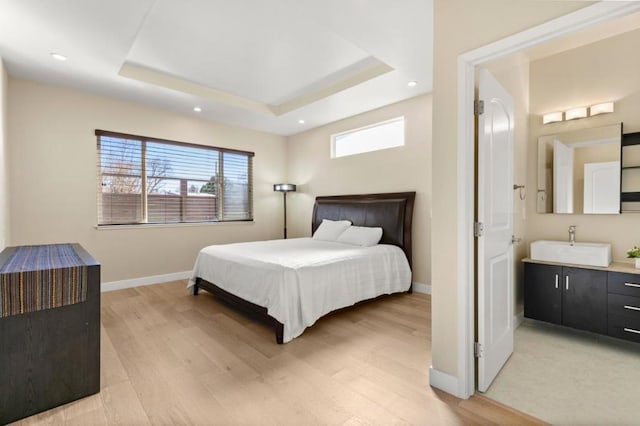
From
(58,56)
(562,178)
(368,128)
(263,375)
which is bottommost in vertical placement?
(263,375)

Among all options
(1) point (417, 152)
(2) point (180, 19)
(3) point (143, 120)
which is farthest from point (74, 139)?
(1) point (417, 152)

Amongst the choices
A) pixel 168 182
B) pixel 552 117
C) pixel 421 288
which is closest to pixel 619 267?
pixel 552 117

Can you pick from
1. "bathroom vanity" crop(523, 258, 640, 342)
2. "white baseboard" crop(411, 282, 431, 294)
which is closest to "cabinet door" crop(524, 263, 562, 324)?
"bathroom vanity" crop(523, 258, 640, 342)

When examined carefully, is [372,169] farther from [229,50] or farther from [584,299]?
[584,299]

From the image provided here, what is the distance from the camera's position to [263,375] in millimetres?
2072

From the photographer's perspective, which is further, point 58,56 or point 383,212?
point 383,212

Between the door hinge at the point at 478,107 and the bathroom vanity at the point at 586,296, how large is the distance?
5.90 feet

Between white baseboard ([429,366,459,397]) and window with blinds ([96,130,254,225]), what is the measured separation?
4313mm

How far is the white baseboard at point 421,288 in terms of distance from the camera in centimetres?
404

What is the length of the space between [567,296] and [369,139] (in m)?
3.27

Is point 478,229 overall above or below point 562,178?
below

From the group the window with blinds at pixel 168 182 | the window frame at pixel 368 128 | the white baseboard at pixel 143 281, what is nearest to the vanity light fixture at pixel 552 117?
the window frame at pixel 368 128

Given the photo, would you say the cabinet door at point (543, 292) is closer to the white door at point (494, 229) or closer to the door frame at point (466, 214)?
the white door at point (494, 229)

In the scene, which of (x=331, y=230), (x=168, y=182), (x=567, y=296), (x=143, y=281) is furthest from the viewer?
(x=168, y=182)
